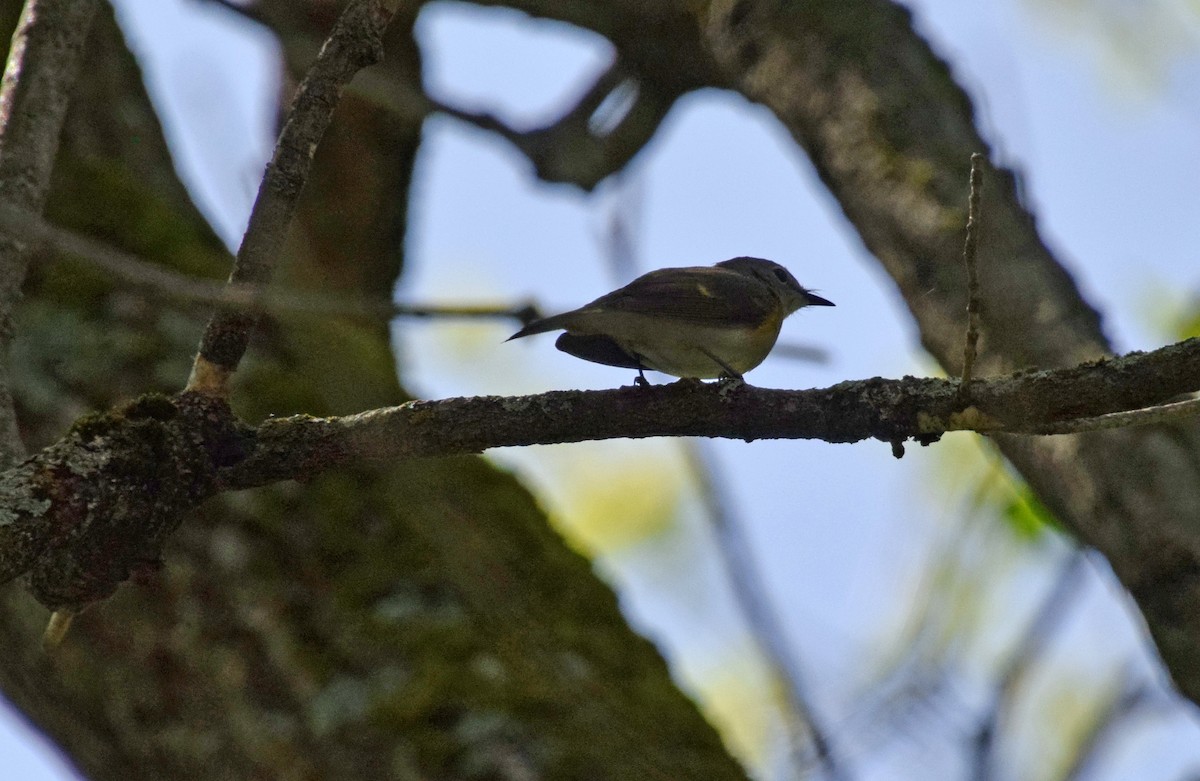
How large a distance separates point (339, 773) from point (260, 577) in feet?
2.19

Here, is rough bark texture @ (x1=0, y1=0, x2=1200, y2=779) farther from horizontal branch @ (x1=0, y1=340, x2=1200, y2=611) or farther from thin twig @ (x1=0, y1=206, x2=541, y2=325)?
thin twig @ (x1=0, y1=206, x2=541, y2=325)

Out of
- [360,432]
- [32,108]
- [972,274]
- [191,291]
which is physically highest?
[32,108]

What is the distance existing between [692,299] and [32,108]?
6.30ft

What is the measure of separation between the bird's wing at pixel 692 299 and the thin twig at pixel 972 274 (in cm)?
152

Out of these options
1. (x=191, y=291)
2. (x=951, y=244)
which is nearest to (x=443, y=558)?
(x=191, y=291)

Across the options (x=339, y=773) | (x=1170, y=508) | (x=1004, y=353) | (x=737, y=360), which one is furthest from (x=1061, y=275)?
(x=339, y=773)

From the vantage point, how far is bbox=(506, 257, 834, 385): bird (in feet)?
12.1

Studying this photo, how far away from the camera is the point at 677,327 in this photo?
3.77 m

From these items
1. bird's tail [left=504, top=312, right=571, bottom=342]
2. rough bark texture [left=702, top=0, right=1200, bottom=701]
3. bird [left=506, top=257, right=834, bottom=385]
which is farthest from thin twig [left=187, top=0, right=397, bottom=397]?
rough bark texture [left=702, top=0, right=1200, bottom=701]

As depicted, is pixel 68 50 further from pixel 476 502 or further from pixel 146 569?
pixel 476 502

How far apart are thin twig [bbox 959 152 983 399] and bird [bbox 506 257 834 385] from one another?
1.36 metres

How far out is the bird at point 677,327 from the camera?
369cm

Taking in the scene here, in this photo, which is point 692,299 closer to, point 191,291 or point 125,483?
point 125,483

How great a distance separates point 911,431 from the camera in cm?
235
